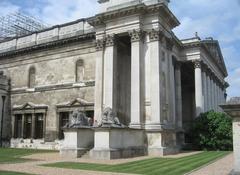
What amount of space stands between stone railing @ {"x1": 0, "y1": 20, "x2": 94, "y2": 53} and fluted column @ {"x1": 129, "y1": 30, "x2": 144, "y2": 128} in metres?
8.65

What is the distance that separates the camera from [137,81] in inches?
1192

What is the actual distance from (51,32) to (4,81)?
9.65m

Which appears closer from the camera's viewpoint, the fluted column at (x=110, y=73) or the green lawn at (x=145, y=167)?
the green lawn at (x=145, y=167)

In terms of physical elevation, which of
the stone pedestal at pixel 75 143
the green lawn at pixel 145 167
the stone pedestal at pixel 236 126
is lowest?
the green lawn at pixel 145 167

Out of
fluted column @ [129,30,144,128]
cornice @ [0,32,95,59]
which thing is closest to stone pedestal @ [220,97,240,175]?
fluted column @ [129,30,144,128]

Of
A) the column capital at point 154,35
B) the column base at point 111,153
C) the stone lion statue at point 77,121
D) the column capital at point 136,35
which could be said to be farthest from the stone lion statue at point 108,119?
the column capital at point 154,35

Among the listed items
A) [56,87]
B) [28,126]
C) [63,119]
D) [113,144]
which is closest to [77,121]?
[113,144]

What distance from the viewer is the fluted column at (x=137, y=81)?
2962 centimetres

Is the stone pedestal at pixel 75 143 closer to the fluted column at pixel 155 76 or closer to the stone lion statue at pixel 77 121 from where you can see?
the stone lion statue at pixel 77 121

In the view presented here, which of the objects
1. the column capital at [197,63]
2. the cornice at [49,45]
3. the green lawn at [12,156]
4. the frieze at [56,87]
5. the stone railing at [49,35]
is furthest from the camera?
the column capital at [197,63]

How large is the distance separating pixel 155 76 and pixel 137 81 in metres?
1.74

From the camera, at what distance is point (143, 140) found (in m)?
28.8

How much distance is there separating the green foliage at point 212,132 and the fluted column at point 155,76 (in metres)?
8.56

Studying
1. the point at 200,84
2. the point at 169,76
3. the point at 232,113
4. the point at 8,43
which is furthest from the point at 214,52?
the point at 232,113
